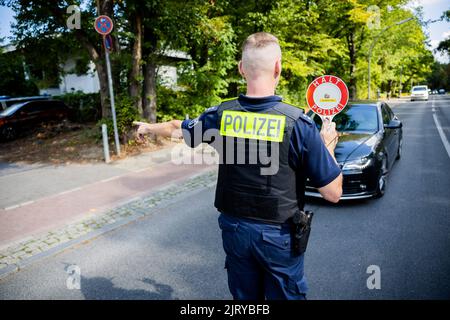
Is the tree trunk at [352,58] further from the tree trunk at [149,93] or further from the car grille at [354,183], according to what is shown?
the car grille at [354,183]

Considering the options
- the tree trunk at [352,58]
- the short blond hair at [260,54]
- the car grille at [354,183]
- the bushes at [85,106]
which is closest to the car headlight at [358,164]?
the car grille at [354,183]

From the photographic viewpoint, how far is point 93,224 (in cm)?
496

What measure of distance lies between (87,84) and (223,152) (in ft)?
76.8

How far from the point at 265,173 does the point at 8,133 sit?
15.0 meters

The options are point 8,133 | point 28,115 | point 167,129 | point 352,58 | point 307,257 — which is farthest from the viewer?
point 352,58

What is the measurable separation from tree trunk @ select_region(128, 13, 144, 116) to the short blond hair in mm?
8897

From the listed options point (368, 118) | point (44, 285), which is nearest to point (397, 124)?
point (368, 118)

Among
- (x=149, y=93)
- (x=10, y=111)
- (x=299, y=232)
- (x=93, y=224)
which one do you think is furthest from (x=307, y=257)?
(x=10, y=111)

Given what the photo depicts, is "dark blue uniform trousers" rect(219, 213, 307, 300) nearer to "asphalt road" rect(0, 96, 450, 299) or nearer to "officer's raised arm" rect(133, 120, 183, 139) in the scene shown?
"officer's raised arm" rect(133, 120, 183, 139)

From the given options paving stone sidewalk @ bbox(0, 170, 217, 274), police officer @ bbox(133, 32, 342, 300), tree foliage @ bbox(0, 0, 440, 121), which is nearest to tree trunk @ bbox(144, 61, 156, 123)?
tree foliage @ bbox(0, 0, 440, 121)

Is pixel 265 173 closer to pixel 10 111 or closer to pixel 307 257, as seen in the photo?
pixel 307 257

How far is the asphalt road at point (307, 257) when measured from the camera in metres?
3.15

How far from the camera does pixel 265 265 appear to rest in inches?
73.0
